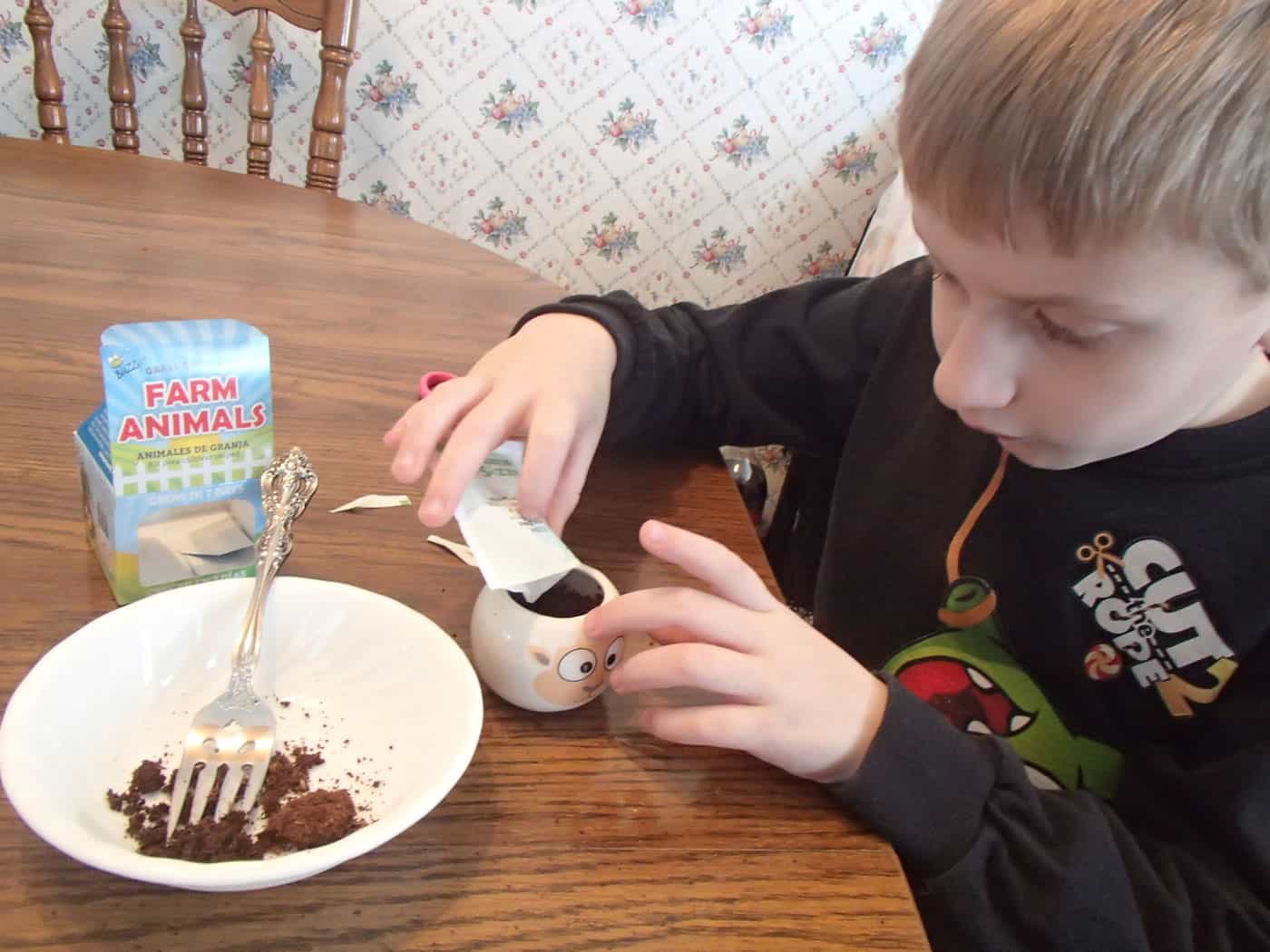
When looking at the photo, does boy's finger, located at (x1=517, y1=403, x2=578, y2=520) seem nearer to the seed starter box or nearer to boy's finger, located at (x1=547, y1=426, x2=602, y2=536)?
boy's finger, located at (x1=547, y1=426, x2=602, y2=536)

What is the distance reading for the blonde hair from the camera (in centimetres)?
42

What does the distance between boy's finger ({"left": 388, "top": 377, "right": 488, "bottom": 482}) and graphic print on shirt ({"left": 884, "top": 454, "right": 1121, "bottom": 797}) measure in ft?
1.28

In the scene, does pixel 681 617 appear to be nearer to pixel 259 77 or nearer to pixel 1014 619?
pixel 1014 619

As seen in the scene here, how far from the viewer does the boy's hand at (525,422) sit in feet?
1.81

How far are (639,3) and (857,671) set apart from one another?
1.54 m

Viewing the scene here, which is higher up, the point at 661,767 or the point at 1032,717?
the point at 661,767

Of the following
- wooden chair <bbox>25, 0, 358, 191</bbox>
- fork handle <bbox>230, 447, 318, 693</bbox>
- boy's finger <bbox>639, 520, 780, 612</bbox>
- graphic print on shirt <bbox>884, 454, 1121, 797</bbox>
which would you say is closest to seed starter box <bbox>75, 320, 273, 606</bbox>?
fork handle <bbox>230, 447, 318, 693</bbox>

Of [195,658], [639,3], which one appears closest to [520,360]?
[195,658]

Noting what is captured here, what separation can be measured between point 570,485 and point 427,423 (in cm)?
10

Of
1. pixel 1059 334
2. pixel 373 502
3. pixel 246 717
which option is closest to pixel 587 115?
pixel 373 502

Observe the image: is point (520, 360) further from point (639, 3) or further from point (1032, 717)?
point (639, 3)

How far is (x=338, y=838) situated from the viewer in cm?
39

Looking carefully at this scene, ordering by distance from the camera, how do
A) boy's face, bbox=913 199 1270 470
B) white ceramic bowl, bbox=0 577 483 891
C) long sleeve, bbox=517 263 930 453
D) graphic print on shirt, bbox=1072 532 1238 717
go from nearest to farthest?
white ceramic bowl, bbox=0 577 483 891, boy's face, bbox=913 199 1270 470, graphic print on shirt, bbox=1072 532 1238 717, long sleeve, bbox=517 263 930 453

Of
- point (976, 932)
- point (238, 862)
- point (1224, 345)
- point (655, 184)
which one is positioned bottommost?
point (655, 184)
